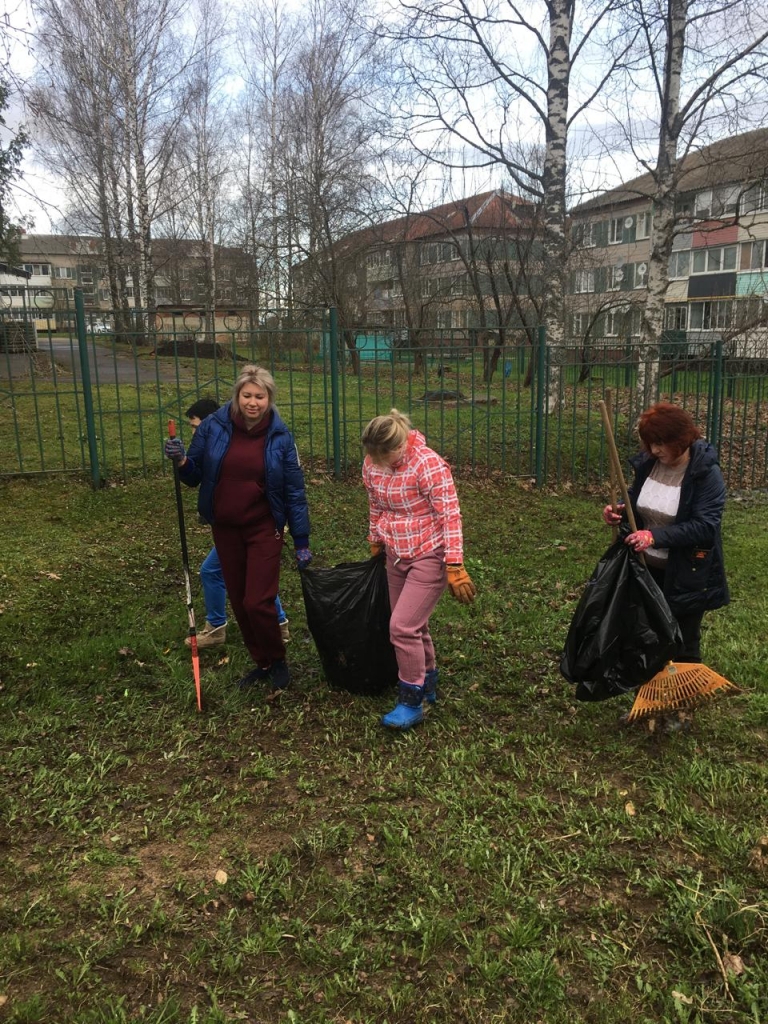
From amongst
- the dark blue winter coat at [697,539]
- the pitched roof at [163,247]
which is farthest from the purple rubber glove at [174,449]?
the pitched roof at [163,247]

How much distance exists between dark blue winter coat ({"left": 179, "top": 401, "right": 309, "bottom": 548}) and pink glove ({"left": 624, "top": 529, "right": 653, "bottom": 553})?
1572 mm

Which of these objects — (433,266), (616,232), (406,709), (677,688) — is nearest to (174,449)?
(406,709)

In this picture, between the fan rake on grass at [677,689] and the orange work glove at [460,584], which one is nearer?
the orange work glove at [460,584]

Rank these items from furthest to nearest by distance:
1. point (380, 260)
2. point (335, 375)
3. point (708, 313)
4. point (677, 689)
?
point (708, 313) < point (380, 260) < point (335, 375) < point (677, 689)

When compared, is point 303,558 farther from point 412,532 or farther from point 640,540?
point 640,540

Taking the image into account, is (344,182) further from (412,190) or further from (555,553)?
(555,553)

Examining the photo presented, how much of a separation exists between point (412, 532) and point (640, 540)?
1.01 meters

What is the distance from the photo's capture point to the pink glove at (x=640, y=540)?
10.1 feet

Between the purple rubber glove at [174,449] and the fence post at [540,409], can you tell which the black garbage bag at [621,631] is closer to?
the purple rubber glove at [174,449]

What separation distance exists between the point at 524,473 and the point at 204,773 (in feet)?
22.8

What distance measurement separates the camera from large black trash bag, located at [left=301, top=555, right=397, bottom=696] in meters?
3.65

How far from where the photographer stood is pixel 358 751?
3418mm

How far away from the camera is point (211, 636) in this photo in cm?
451

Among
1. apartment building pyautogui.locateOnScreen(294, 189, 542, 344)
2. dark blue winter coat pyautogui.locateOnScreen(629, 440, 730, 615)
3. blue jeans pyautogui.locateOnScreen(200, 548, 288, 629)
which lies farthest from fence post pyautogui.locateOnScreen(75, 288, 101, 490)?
apartment building pyautogui.locateOnScreen(294, 189, 542, 344)
